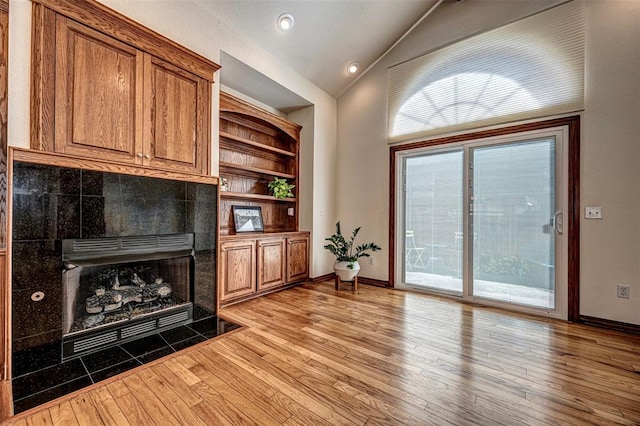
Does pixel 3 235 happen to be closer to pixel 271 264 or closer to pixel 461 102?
pixel 271 264

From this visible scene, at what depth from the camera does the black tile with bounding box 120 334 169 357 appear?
6.84 feet

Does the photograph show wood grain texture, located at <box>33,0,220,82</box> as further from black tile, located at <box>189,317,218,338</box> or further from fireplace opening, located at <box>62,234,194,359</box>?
black tile, located at <box>189,317,218,338</box>

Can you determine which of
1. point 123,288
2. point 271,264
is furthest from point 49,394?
point 271,264

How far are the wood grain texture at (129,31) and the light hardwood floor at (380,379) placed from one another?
8.18ft

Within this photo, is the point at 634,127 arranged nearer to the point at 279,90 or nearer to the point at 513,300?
the point at 513,300

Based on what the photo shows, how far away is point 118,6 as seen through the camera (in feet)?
7.09

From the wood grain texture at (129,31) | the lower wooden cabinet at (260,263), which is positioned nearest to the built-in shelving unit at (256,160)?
the lower wooden cabinet at (260,263)

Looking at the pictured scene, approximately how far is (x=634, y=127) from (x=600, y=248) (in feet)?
3.81

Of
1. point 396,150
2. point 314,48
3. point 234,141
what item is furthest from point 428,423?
point 314,48

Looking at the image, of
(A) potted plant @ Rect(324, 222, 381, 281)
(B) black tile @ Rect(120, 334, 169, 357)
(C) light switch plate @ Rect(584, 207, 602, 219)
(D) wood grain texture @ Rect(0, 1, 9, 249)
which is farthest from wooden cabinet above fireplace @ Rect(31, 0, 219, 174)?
(C) light switch plate @ Rect(584, 207, 602, 219)

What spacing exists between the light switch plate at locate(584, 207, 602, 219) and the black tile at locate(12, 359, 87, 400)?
14.6ft

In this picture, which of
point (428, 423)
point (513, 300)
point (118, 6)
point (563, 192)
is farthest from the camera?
point (513, 300)

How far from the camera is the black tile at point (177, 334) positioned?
7.54 feet

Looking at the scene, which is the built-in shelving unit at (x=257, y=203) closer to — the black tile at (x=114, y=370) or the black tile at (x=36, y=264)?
the black tile at (x=114, y=370)
